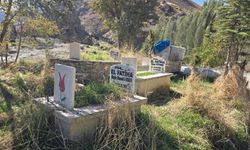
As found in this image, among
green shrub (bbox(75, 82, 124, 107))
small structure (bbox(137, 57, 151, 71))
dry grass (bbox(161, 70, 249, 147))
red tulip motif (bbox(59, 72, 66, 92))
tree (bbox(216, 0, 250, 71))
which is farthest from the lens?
small structure (bbox(137, 57, 151, 71))

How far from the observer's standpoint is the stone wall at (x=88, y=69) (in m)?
7.23

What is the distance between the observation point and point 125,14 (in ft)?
56.7

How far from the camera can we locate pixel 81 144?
13.4 ft

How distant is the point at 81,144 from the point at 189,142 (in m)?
1.71

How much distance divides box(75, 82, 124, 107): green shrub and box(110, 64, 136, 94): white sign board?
31 centimetres

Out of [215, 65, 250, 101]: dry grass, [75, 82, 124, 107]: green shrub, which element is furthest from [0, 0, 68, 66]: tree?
[215, 65, 250, 101]: dry grass

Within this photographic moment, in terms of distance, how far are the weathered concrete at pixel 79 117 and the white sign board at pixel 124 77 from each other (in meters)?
0.77

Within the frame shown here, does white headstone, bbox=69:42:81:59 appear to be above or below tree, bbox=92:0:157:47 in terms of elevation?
below

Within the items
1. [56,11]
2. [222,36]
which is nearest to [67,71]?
[56,11]

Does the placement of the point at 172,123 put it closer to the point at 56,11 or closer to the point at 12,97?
the point at 12,97

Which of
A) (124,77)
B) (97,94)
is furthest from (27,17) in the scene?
(97,94)

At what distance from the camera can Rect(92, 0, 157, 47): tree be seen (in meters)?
17.2

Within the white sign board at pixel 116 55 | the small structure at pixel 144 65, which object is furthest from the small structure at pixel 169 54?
the white sign board at pixel 116 55

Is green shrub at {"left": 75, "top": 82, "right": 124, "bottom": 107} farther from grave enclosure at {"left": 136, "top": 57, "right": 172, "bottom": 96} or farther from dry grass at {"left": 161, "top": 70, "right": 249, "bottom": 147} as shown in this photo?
grave enclosure at {"left": 136, "top": 57, "right": 172, "bottom": 96}
